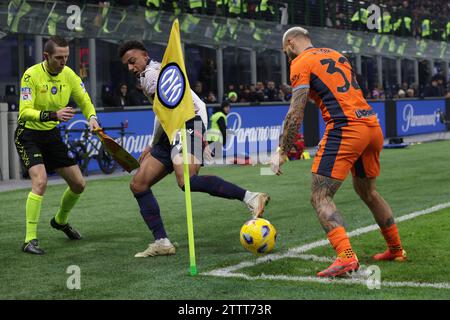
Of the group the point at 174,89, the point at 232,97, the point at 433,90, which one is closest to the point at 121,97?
the point at 232,97

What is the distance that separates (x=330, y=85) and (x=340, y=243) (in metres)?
1.23

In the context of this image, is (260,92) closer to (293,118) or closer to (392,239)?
(392,239)

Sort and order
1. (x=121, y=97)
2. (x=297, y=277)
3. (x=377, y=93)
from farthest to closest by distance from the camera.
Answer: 1. (x=377, y=93)
2. (x=121, y=97)
3. (x=297, y=277)

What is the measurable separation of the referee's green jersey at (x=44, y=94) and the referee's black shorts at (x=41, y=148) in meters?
0.07

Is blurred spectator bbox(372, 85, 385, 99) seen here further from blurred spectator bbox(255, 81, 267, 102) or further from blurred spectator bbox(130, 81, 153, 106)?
blurred spectator bbox(130, 81, 153, 106)

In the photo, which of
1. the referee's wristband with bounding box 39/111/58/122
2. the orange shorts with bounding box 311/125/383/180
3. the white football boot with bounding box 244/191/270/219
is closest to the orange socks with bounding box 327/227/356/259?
the orange shorts with bounding box 311/125/383/180

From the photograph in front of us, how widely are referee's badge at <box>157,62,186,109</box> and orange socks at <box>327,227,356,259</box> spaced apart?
159 centimetres

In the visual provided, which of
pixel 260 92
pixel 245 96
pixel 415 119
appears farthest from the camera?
pixel 415 119

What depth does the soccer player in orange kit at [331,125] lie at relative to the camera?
6461 millimetres

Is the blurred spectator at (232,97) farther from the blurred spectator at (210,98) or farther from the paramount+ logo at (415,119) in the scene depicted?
the paramount+ logo at (415,119)

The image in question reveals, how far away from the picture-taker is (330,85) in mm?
6551

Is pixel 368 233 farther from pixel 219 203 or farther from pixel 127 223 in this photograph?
pixel 219 203

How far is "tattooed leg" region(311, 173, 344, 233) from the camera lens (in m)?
6.46

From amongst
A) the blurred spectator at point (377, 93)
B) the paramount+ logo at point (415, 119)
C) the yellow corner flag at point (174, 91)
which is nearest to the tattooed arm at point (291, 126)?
the yellow corner flag at point (174, 91)
